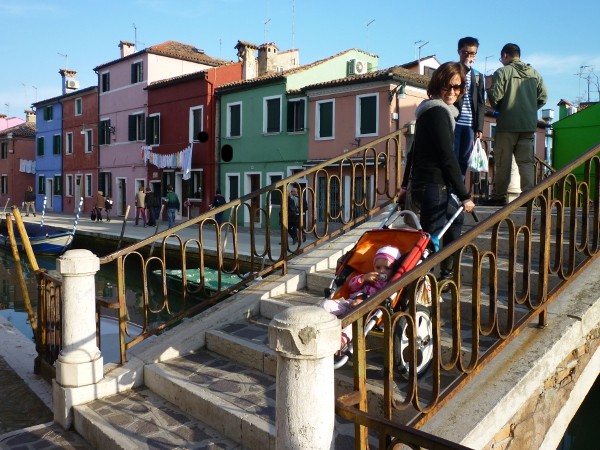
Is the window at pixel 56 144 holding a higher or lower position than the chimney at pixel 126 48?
lower

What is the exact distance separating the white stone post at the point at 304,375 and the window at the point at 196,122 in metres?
25.7

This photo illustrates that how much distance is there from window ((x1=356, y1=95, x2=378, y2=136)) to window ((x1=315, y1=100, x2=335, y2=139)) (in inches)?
49.5

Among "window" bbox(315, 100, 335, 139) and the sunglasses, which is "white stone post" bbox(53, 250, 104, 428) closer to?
the sunglasses

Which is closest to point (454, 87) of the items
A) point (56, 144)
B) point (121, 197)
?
point (121, 197)

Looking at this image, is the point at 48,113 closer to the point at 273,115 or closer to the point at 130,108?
the point at 130,108

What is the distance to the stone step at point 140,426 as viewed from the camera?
11.7 feet

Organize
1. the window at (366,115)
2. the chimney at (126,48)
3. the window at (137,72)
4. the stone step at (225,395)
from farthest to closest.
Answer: the chimney at (126,48)
the window at (137,72)
the window at (366,115)
the stone step at (225,395)

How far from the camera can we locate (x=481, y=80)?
5836 mm

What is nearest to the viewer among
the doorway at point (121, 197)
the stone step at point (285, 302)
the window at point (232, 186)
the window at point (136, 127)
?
the stone step at point (285, 302)

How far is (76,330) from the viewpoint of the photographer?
4312 mm

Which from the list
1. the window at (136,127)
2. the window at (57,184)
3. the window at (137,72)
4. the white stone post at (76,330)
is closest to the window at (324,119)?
the window at (136,127)

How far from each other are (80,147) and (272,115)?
58.9 ft

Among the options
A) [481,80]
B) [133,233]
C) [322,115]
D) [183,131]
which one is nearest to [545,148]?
[322,115]

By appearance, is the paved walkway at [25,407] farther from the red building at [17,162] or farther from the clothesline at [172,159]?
the red building at [17,162]
